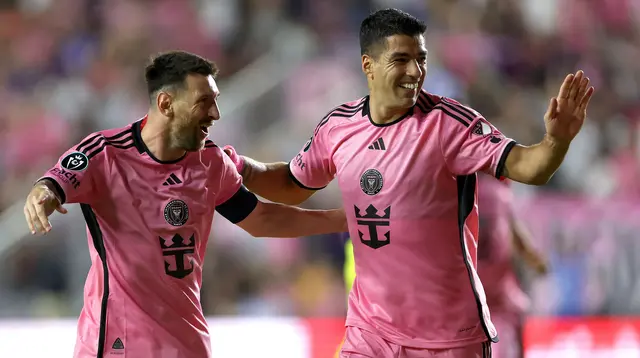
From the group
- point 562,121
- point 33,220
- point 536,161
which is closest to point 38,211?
point 33,220

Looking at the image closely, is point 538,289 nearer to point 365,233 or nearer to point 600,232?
point 600,232

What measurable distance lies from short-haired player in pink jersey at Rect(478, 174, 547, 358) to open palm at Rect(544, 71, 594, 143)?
236cm

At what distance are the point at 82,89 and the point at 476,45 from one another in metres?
3.98

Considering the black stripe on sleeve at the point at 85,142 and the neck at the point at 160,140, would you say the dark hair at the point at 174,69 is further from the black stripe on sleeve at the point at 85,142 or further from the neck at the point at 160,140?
the black stripe on sleeve at the point at 85,142

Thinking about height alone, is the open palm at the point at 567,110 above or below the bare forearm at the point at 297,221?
above

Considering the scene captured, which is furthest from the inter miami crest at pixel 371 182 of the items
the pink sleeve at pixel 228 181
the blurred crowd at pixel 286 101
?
the blurred crowd at pixel 286 101

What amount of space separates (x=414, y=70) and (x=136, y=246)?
130 centimetres

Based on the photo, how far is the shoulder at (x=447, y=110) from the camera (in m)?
3.88

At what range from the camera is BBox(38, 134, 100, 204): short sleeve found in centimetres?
372

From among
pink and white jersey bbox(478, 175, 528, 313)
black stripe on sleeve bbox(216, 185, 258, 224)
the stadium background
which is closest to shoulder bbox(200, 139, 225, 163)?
black stripe on sleeve bbox(216, 185, 258, 224)

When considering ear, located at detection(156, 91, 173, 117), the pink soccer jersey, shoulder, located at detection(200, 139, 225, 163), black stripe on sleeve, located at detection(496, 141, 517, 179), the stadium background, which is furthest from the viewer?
the stadium background

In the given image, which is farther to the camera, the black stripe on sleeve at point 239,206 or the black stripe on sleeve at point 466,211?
the black stripe on sleeve at point 239,206

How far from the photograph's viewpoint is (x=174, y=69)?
4.05 meters

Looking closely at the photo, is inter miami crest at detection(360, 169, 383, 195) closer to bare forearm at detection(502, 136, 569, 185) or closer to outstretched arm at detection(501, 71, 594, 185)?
bare forearm at detection(502, 136, 569, 185)
